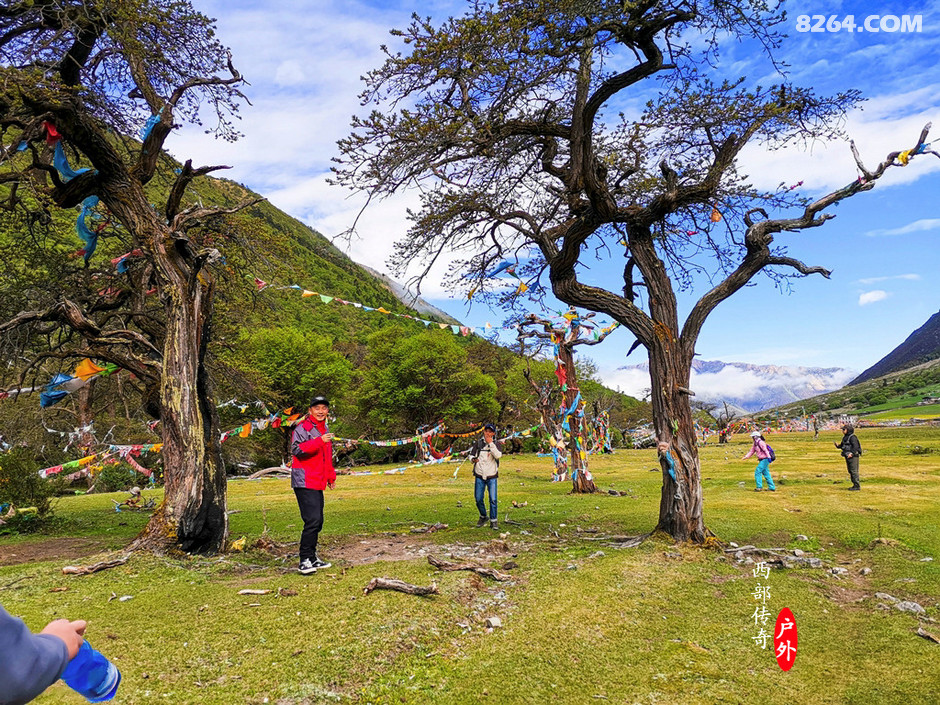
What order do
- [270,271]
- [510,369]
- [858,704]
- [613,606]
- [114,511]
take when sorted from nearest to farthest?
[858,704] < [613,606] < [270,271] < [114,511] < [510,369]

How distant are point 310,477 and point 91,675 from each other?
15.8ft

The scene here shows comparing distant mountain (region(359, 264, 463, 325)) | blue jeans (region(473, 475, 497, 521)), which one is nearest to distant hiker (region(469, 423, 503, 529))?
blue jeans (region(473, 475, 497, 521))

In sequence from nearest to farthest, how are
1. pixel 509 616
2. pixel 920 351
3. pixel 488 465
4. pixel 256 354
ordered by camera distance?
pixel 509 616
pixel 488 465
pixel 256 354
pixel 920 351

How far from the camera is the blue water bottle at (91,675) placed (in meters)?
1.72

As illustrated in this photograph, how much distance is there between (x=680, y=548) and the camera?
24.9 feet

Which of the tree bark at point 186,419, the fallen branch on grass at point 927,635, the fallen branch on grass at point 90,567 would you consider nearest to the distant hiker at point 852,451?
the fallen branch on grass at point 927,635

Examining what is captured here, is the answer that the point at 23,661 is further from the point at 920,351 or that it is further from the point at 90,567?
the point at 920,351

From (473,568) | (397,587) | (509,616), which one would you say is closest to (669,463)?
(473,568)

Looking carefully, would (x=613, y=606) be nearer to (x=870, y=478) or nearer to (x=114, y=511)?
(x=114, y=511)

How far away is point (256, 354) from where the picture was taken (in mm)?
36062

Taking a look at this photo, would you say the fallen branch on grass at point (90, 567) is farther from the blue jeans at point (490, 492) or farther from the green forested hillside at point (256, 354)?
the blue jeans at point (490, 492)

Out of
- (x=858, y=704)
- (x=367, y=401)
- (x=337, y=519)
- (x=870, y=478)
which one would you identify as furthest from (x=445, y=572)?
(x=367, y=401)

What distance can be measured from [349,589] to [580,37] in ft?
24.3

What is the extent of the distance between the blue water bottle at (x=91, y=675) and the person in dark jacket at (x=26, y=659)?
0.05 meters
